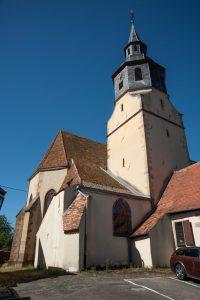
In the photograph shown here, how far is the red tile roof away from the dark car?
515 cm

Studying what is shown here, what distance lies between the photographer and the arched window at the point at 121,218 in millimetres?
15430

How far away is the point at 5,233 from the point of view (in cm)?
6328

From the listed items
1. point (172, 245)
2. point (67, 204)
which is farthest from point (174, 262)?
point (67, 204)

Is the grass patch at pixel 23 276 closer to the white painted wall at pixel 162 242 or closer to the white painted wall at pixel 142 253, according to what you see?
the white painted wall at pixel 142 253

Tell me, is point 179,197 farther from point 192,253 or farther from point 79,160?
point 79,160

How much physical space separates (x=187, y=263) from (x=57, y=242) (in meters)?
7.61

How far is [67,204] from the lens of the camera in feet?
49.6

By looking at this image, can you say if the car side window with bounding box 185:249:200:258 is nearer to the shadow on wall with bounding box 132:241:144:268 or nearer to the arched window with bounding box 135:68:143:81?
the shadow on wall with bounding box 132:241:144:268

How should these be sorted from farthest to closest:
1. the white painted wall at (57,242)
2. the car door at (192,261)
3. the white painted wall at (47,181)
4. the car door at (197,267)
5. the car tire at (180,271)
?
the white painted wall at (47,181), the white painted wall at (57,242), the car tire at (180,271), the car door at (192,261), the car door at (197,267)

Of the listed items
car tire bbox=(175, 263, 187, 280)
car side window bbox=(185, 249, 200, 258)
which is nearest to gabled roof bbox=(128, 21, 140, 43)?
car side window bbox=(185, 249, 200, 258)

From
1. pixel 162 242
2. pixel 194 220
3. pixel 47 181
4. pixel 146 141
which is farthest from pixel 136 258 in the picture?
pixel 47 181

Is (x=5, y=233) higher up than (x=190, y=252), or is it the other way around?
(x=5, y=233)

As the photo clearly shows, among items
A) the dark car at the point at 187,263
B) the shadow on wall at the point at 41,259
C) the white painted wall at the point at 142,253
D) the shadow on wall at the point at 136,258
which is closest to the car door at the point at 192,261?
the dark car at the point at 187,263

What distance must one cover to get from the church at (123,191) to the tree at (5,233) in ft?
142
